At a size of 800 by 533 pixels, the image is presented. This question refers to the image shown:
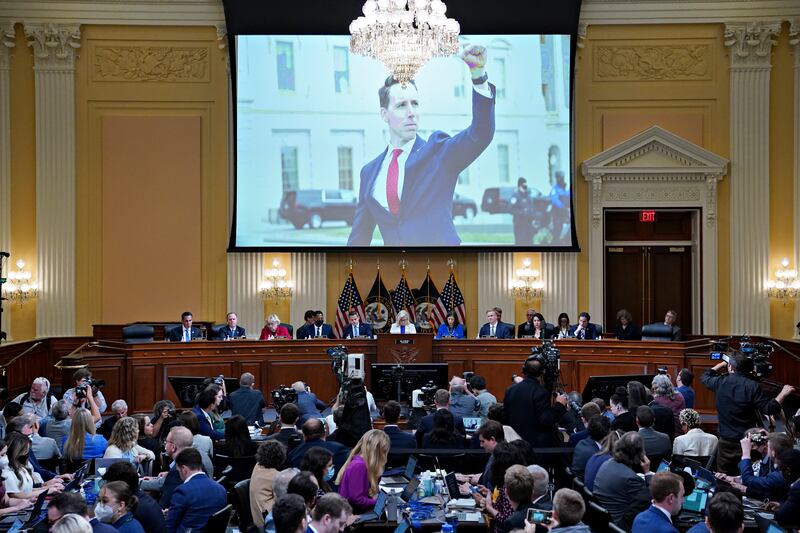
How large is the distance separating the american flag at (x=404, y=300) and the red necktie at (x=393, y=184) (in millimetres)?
1321

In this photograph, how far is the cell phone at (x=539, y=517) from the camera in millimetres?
5770

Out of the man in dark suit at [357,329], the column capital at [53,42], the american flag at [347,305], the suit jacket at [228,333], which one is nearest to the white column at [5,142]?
the column capital at [53,42]

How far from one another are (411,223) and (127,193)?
5159 mm

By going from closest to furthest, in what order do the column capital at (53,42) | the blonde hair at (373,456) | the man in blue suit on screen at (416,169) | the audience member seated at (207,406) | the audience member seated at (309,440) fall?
1. the blonde hair at (373,456)
2. the audience member seated at (309,440)
3. the audience member seated at (207,406)
4. the column capital at (53,42)
5. the man in blue suit on screen at (416,169)

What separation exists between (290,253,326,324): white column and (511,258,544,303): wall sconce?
11.3 feet

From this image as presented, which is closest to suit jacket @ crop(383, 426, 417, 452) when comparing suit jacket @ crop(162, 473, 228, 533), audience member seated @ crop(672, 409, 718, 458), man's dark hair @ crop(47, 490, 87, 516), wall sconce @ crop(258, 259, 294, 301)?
audience member seated @ crop(672, 409, 718, 458)

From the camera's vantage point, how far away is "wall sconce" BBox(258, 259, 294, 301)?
18516 mm

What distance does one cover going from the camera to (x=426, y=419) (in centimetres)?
1004

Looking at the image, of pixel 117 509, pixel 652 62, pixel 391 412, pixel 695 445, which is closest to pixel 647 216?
pixel 652 62

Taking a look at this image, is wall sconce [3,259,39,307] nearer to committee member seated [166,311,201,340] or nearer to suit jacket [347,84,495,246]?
committee member seated [166,311,201,340]

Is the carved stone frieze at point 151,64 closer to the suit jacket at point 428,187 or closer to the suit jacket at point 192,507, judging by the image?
the suit jacket at point 428,187

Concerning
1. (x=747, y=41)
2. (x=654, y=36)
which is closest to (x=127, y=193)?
(x=654, y=36)

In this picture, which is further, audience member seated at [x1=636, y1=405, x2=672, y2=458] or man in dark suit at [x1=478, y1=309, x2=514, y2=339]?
man in dark suit at [x1=478, y1=309, x2=514, y2=339]

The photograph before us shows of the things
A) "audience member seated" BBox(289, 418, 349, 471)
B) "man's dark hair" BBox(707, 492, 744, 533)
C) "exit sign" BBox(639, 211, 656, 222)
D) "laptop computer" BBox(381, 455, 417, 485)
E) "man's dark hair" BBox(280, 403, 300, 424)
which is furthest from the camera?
"exit sign" BBox(639, 211, 656, 222)
